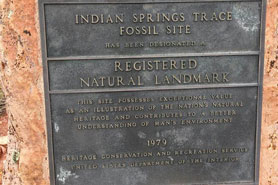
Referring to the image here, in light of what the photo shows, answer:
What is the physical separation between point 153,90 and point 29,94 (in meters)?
1.19

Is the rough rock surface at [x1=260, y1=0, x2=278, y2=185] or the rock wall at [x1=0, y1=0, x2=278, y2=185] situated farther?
the rough rock surface at [x1=260, y1=0, x2=278, y2=185]

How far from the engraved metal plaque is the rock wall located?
0.11m

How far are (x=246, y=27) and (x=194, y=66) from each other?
62 centimetres

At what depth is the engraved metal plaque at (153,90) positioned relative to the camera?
8.77ft

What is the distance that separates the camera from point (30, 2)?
2.61 metres

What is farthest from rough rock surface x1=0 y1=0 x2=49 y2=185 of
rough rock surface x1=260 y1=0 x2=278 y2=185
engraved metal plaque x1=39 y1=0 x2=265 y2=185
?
rough rock surface x1=260 y1=0 x2=278 y2=185

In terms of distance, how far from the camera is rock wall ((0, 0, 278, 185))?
2652mm

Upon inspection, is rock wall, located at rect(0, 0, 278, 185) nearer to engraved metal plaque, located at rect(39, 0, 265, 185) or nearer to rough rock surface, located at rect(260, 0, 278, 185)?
rough rock surface, located at rect(260, 0, 278, 185)

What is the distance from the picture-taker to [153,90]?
2795 millimetres

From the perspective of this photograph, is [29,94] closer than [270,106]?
Yes

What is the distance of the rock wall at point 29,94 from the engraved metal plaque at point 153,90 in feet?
0.36

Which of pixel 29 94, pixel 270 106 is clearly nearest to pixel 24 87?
pixel 29 94

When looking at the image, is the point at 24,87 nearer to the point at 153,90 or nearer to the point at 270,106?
the point at 153,90

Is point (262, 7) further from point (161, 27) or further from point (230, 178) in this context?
point (230, 178)
